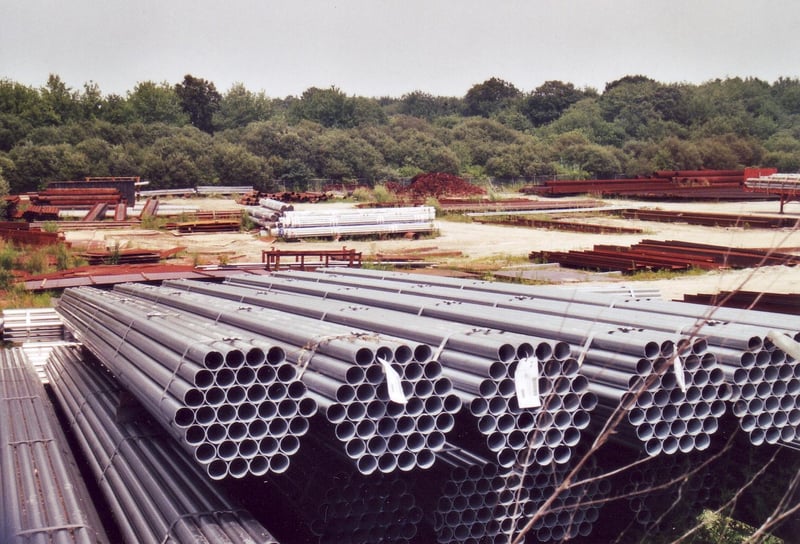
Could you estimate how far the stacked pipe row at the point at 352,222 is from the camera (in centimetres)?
2677

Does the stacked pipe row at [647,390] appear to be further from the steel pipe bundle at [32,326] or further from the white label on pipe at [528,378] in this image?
the steel pipe bundle at [32,326]

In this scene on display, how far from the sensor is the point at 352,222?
27.3 m

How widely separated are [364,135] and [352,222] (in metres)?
37.4

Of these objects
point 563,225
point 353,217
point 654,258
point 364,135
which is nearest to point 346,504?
point 654,258

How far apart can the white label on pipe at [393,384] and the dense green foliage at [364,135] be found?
4574cm

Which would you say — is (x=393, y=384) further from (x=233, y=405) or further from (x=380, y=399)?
(x=233, y=405)

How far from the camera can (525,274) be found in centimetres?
1834

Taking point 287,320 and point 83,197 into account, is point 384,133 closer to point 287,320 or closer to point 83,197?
point 83,197

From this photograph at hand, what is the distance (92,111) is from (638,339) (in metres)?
72.1

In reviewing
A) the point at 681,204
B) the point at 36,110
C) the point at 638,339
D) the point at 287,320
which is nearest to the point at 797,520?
the point at 638,339

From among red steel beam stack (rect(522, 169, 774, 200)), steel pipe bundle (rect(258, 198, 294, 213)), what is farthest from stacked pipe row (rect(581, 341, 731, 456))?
red steel beam stack (rect(522, 169, 774, 200))

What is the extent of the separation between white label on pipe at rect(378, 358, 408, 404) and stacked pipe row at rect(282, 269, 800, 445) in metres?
1.20

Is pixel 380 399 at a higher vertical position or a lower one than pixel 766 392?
higher

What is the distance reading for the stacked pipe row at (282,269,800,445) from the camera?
211 inches
